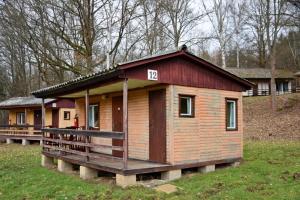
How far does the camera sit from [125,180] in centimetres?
966

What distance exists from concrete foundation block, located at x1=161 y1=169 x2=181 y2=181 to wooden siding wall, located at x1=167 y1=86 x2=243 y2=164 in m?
0.29

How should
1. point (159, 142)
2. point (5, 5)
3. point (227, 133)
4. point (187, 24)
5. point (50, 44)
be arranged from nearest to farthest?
point (159, 142)
point (227, 133)
point (5, 5)
point (50, 44)
point (187, 24)

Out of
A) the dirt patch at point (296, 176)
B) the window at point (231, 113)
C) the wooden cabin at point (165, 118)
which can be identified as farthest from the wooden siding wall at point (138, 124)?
the dirt patch at point (296, 176)

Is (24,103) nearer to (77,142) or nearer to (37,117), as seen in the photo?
(37,117)

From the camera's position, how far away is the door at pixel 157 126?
439 inches

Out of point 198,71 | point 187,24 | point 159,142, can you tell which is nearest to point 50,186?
point 159,142

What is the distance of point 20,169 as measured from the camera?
13555 millimetres

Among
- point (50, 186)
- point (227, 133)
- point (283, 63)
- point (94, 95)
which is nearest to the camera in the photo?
point (50, 186)

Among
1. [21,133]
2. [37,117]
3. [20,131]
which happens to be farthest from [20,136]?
[37,117]

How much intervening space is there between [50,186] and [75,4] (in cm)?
1363

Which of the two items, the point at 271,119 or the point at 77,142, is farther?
the point at 271,119

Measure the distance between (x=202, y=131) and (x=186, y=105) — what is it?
3.29 feet

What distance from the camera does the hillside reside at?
72.3 feet

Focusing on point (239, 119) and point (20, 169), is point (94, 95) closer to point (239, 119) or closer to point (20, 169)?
point (20, 169)
